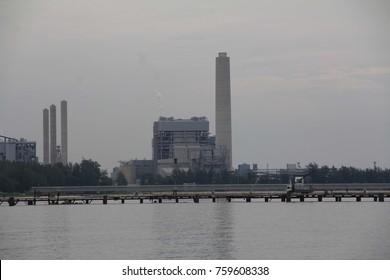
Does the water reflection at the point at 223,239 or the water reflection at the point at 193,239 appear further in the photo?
the water reflection at the point at 223,239

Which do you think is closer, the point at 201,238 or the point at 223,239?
the point at 223,239

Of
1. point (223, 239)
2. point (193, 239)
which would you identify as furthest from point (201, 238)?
point (223, 239)

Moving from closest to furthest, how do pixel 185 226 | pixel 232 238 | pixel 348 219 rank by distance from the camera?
pixel 232 238
pixel 185 226
pixel 348 219

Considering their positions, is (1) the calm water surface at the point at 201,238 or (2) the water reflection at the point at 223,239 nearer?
(1) the calm water surface at the point at 201,238

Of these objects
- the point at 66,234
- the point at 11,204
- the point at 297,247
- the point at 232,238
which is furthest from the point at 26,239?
the point at 11,204

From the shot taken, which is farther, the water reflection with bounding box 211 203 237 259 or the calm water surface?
the water reflection with bounding box 211 203 237 259

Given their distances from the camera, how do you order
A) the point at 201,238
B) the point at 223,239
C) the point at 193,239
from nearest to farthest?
the point at 223,239, the point at 193,239, the point at 201,238

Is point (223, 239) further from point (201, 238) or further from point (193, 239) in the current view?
point (193, 239)

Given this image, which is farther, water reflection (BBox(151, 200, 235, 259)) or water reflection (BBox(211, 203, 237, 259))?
water reflection (BBox(211, 203, 237, 259))

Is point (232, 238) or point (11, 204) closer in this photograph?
point (232, 238)

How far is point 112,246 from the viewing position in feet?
247
